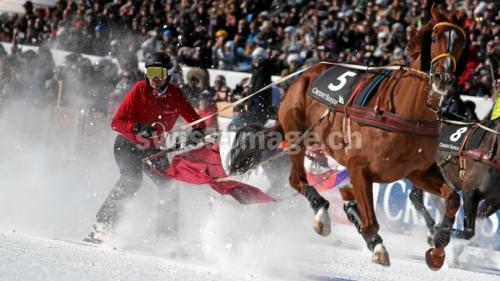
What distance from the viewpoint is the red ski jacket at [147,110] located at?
30.4ft

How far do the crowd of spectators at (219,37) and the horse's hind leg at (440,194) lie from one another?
552 centimetres

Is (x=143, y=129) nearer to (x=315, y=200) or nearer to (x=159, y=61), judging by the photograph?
(x=159, y=61)

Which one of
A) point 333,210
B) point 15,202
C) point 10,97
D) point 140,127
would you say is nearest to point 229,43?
point 10,97

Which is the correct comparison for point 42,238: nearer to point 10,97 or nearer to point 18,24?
point 10,97

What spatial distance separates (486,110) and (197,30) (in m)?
6.13

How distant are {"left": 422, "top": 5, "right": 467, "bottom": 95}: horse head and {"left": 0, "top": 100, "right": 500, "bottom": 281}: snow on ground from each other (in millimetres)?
2299

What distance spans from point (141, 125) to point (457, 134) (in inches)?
141

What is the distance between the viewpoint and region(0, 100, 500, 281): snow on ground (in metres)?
7.99

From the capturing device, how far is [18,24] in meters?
20.9

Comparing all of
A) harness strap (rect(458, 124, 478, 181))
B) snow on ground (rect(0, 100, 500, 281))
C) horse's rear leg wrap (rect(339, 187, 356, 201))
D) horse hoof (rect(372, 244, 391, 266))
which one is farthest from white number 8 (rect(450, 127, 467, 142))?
horse hoof (rect(372, 244, 391, 266))

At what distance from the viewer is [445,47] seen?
281 inches

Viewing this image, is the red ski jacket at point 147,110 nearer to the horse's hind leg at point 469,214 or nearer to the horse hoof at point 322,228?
the horse hoof at point 322,228

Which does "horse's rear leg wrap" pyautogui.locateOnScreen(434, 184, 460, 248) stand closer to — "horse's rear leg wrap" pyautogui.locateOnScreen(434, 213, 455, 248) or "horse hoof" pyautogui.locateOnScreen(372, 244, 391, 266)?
"horse's rear leg wrap" pyautogui.locateOnScreen(434, 213, 455, 248)

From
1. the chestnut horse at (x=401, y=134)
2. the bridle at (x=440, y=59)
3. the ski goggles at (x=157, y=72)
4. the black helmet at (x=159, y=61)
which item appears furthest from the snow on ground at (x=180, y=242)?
the bridle at (x=440, y=59)
